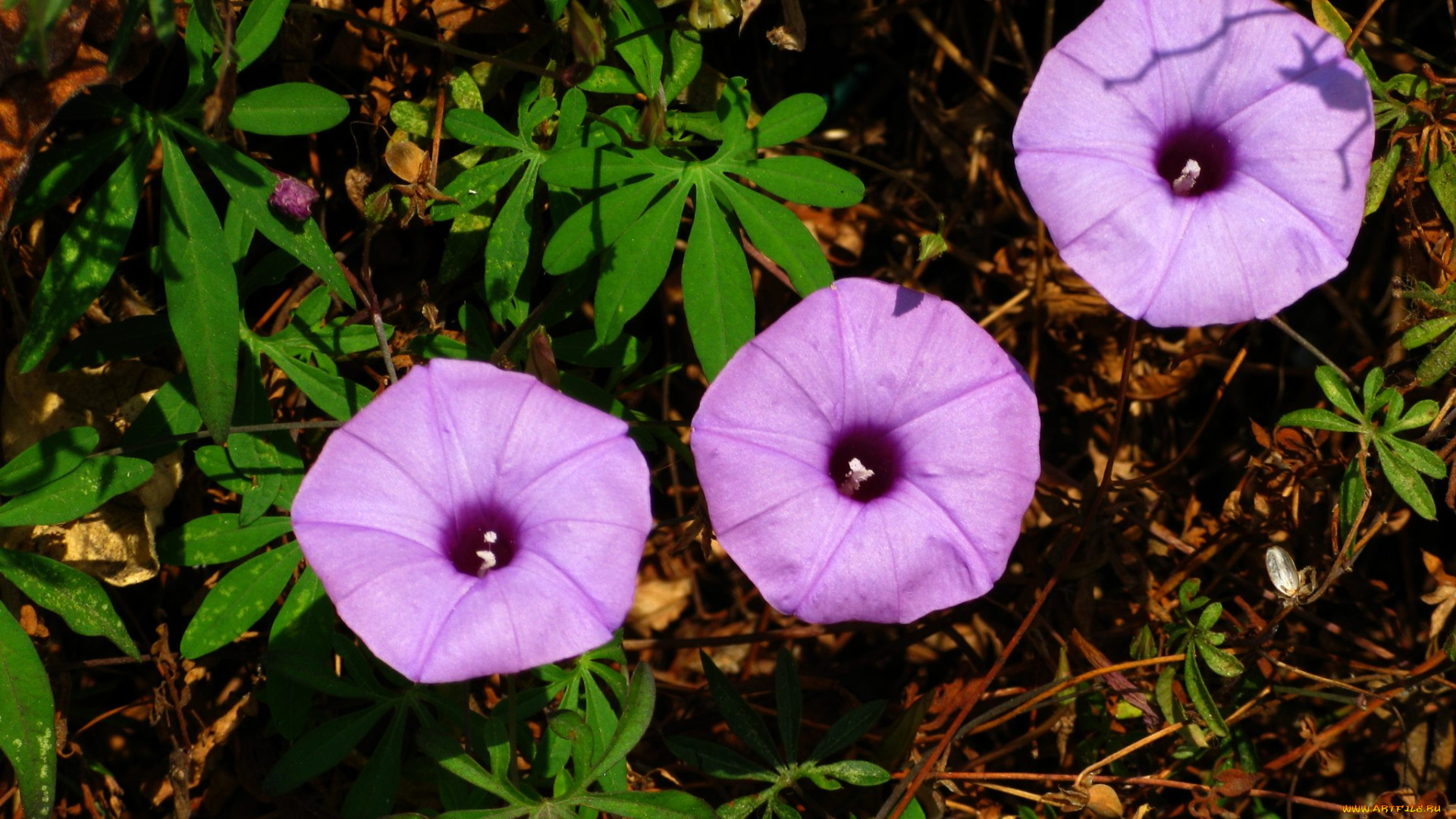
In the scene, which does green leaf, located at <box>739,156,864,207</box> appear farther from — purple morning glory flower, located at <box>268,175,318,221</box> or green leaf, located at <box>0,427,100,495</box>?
green leaf, located at <box>0,427,100,495</box>

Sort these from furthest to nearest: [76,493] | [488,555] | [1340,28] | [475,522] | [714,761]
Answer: [1340,28] → [714,761] → [76,493] → [475,522] → [488,555]

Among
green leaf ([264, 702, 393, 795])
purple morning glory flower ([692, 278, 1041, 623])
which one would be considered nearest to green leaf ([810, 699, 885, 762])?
purple morning glory flower ([692, 278, 1041, 623])

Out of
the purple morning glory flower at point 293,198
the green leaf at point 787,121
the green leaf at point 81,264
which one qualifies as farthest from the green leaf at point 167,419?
the green leaf at point 787,121

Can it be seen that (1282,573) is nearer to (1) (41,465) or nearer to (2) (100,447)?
(1) (41,465)

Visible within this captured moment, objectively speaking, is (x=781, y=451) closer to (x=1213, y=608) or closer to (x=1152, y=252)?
(x=1152, y=252)

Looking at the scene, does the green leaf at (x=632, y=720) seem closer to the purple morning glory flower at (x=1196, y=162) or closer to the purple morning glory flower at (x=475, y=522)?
the purple morning glory flower at (x=475, y=522)

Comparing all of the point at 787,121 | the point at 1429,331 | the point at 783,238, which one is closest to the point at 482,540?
the point at 783,238
